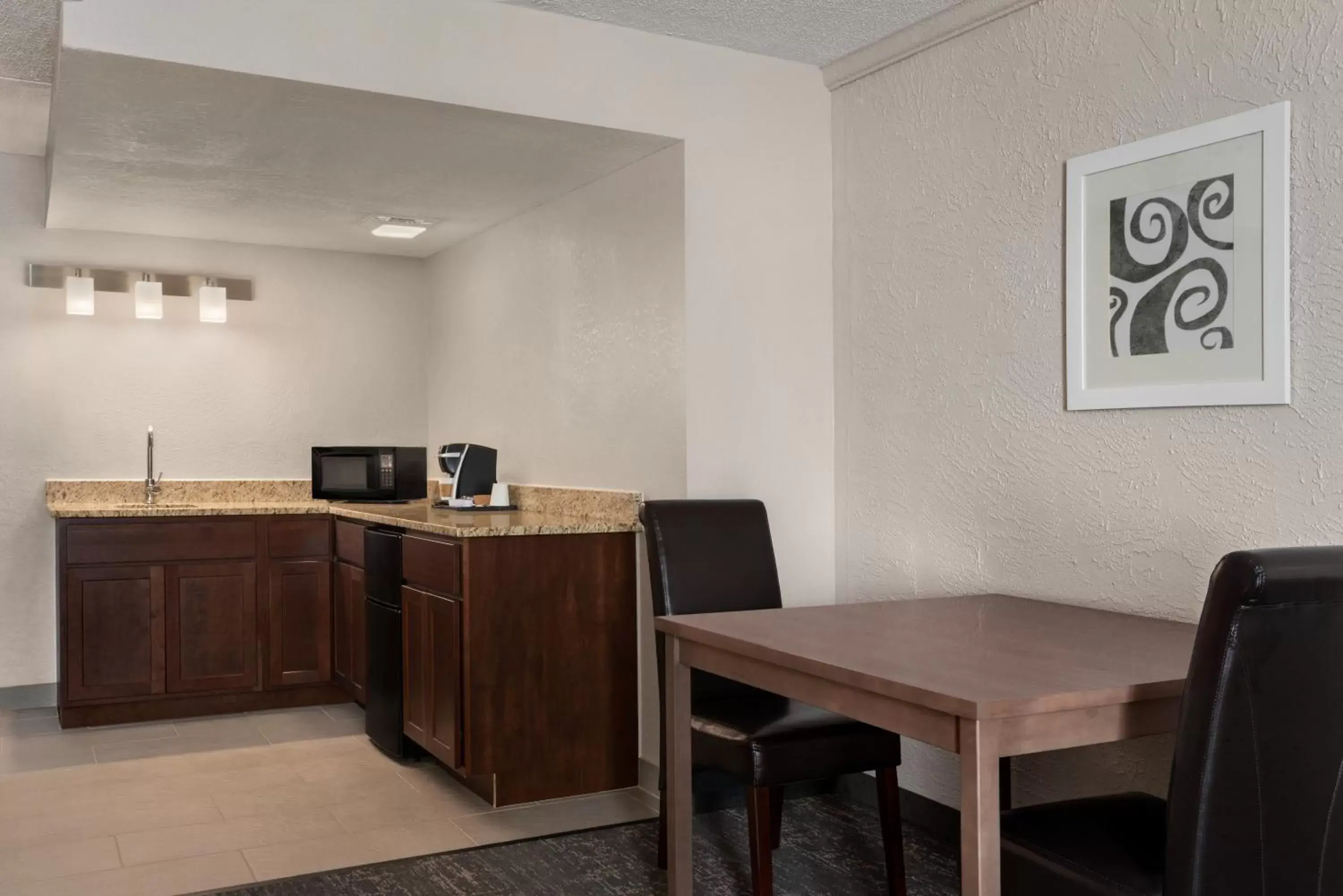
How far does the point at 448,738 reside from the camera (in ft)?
11.1

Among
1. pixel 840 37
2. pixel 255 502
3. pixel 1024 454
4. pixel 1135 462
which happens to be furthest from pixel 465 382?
pixel 1135 462

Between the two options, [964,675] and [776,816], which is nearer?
[964,675]

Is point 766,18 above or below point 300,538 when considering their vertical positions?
above

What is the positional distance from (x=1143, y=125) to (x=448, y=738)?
8.08 feet

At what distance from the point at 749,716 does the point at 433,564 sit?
1326mm

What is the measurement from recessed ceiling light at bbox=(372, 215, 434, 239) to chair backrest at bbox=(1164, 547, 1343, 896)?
3694 mm

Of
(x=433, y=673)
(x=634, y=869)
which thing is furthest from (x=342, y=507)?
(x=634, y=869)

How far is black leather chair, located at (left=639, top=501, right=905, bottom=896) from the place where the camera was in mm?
2406

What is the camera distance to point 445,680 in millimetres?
3402

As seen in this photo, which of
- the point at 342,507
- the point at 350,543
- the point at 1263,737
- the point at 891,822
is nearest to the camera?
the point at 1263,737

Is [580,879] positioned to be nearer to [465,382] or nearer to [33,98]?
[465,382]

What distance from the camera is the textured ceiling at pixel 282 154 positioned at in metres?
2.93

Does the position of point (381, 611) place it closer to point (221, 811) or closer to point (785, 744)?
point (221, 811)

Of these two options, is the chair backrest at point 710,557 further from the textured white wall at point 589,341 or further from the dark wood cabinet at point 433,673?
the dark wood cabinet at point 433,673
